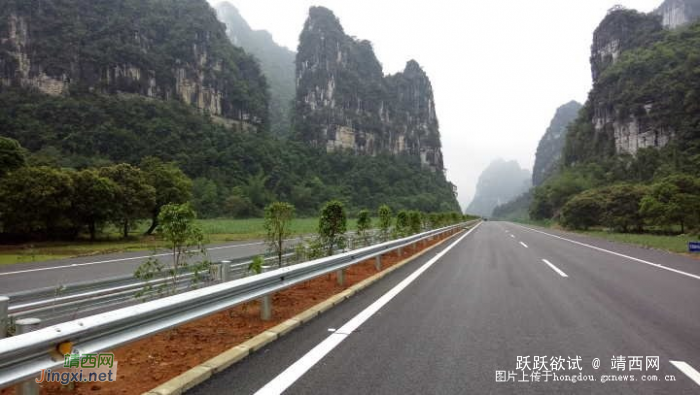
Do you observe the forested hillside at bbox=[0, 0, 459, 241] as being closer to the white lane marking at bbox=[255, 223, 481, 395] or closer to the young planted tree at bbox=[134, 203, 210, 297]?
the young planted tree at bbox=[134, 203, 210, 297]

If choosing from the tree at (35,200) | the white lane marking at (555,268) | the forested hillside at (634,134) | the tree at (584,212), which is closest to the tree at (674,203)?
the forested hillside at (634,134)

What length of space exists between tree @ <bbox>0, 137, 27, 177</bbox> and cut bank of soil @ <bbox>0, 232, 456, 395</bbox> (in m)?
23.5

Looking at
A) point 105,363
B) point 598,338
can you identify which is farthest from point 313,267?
point 598,338

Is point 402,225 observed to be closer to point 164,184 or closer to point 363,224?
point 363,224

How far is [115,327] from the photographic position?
→ 2609mm

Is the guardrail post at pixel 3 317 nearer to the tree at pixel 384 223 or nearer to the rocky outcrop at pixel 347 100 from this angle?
the tree at pixel 384 223

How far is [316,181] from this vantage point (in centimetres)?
10600

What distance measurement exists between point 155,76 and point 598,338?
→ 119 meters

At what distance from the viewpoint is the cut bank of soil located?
2875 mm

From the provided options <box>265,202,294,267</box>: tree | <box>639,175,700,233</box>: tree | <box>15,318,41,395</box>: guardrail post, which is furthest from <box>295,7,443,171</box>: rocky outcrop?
<box>15,318,41,395</box>: guardrail post

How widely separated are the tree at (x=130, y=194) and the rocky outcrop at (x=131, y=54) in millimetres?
85652

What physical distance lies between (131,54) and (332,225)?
115m

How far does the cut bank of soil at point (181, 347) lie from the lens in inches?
113

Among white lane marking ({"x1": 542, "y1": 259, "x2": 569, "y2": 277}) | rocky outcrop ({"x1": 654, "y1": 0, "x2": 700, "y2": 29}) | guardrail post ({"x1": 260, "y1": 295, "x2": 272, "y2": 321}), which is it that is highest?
rocky outcrop ({"x1": 654, "y1": 0, "x2": 700, "y2": 29})
